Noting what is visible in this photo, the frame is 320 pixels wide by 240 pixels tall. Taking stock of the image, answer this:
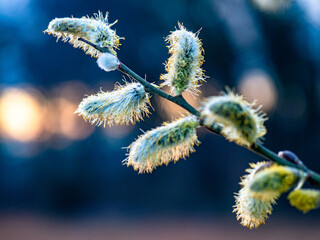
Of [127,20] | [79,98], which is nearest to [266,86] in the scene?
[127,20]

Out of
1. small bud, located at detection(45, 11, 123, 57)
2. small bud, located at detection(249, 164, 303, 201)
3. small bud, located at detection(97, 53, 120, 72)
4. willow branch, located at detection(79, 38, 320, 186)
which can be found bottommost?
small bud, located at detection(249, 164, 303, 201)

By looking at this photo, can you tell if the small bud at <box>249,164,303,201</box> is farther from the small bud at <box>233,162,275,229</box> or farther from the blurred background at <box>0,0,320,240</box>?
the blurred background at <box>0,0,320,240</box>

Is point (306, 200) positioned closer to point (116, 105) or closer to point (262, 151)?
point (262, 151)

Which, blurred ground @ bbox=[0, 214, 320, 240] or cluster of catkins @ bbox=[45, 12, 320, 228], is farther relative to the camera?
blurred ground @ bbox=[0, 214, 320, 240]

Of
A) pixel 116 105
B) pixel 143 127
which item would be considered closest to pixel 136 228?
pixel 143 127

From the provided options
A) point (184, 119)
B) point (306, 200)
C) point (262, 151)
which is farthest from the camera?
point (184, 119)

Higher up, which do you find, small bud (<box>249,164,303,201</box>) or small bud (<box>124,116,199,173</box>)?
small bud (<box>124,116,199,173</box>)

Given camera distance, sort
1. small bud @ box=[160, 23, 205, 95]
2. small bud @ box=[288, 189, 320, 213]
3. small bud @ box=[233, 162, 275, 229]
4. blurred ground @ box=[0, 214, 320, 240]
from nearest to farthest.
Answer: small bud @ box=[288, 189, 320, 213]
small bud @ box=[233, 162, 275, 229]
small bud @ box=[160, 23, 205, 95]
blurred ground @ box=[0, 214, 320, 240]

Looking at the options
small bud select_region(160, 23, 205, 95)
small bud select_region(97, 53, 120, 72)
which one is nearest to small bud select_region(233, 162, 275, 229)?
small bud select_region(160, 23, 205, 95)

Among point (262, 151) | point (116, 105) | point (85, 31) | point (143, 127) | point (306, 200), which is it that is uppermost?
point (143, 127)
